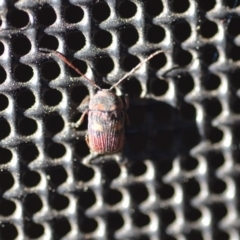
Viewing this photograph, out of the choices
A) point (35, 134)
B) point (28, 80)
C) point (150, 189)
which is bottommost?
point (150, 189)

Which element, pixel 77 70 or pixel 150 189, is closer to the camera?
pixel 77 70

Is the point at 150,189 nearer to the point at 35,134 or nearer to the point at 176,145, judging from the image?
the point at 176,145

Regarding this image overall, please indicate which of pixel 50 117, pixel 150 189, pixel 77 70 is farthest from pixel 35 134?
pixel 150 189
